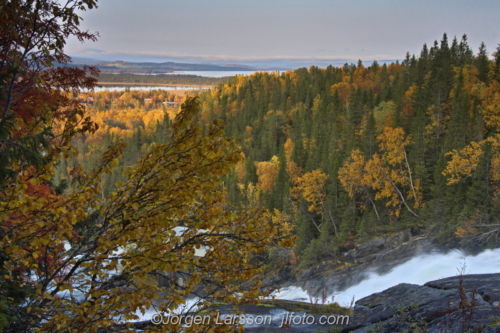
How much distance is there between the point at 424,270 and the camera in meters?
24.8

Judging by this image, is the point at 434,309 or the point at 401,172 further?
the point at 401,172

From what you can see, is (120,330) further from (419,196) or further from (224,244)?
(419,196)

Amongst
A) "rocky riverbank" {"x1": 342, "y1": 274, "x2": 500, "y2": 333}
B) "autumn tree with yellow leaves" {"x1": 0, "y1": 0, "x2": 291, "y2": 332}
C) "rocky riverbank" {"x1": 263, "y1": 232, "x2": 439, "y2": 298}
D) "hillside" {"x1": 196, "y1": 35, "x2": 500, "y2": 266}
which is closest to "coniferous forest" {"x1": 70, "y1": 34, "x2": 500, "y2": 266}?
"hillside" {"x1": 196, "y1": 35, "x2": 500, "y2": 266}

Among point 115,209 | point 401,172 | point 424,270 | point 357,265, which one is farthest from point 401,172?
point 115,209

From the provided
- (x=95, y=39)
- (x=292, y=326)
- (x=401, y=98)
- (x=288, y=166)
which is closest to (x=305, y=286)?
(x=288, y=166)

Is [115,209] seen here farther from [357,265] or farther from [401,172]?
[401,172]

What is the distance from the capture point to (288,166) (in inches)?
2122

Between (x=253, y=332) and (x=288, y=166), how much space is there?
45065 millimetres

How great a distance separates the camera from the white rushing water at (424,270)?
22.6 metres

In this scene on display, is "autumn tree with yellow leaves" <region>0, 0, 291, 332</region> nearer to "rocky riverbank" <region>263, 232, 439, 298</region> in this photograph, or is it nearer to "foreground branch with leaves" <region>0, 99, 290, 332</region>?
"foreground branch with leaves" <region>0, 99, 290, 332</region>

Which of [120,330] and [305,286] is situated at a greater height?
[120,330]

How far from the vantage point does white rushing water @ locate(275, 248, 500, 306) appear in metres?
22.6

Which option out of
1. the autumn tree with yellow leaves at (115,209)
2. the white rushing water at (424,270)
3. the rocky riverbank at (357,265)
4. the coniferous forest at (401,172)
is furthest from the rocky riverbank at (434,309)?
the rocky riverbank at (357,265)

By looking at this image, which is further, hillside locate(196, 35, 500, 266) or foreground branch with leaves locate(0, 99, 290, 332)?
hillside locate(196, 35, 500, 266)
